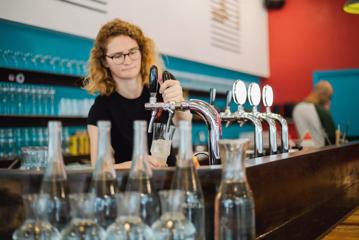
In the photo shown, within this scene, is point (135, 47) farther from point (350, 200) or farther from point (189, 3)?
point (189, 3)

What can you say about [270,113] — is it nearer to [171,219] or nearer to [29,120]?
[171,219]

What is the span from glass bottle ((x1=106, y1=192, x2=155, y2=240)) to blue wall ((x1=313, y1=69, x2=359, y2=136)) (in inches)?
259

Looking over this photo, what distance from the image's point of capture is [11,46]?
4.11 meters

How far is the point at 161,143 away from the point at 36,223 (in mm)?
735

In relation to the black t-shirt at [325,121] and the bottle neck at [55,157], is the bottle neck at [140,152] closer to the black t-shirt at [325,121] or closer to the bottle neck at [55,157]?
the bottle neck at [55,157]

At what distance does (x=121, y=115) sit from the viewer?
7.64 feet

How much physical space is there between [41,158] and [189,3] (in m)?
4.37

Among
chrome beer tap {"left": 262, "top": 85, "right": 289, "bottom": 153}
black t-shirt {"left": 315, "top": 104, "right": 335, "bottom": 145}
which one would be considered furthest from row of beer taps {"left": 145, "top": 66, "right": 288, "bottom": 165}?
black t-shirt {"left": 315, "top": 104, "right": 335, "bottom": 145}

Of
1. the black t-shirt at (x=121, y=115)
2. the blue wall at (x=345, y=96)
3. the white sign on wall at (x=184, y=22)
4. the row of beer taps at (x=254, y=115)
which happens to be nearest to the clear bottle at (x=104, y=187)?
the row of beer taps at (x=254, y=115)

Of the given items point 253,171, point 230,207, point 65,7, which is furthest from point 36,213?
point 65,7

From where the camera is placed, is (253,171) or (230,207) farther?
(253,171)

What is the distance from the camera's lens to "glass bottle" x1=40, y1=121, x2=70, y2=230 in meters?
1.00

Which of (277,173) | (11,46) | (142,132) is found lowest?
(277,173)

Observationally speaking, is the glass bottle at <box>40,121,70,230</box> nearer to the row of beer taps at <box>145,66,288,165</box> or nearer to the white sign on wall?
the row of beer taps at <box>145,66,288,165</box>
